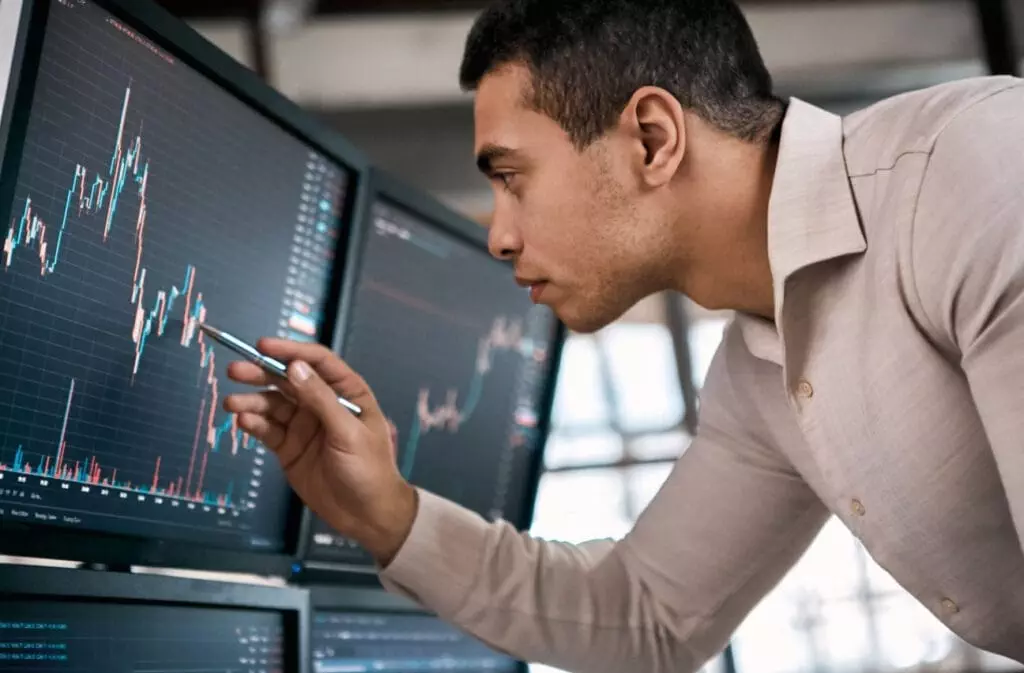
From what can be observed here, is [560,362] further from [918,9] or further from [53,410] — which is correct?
[918,9]

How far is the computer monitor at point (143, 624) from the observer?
819 mm

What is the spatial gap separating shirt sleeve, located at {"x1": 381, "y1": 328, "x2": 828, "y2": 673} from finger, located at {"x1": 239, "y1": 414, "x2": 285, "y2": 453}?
195mm

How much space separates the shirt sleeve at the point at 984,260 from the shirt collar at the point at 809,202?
9 centimetres

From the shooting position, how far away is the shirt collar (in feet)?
3.10

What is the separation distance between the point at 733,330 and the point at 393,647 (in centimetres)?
62

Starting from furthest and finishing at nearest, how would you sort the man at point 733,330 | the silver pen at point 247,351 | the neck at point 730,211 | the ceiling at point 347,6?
the ceiling at point 347,6 < the neck at point 730,211 < the silver pen at point 247,351 < the man at point 733,330

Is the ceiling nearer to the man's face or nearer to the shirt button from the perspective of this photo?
the man's face

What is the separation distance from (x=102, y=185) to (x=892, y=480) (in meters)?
0.75

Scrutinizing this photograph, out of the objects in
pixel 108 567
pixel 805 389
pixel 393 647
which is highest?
pixel 805 389

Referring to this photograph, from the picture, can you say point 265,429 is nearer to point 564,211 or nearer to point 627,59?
point 564,211

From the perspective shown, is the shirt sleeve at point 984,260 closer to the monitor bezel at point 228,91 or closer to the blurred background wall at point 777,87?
the monitor bezel at point 228,91

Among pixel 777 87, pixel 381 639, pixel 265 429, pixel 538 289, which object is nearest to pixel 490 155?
pixel 538 289

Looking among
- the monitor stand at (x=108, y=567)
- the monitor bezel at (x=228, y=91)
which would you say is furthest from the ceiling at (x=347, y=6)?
the monitor stand at (x=108, y=567)

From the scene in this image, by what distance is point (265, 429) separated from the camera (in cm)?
106
